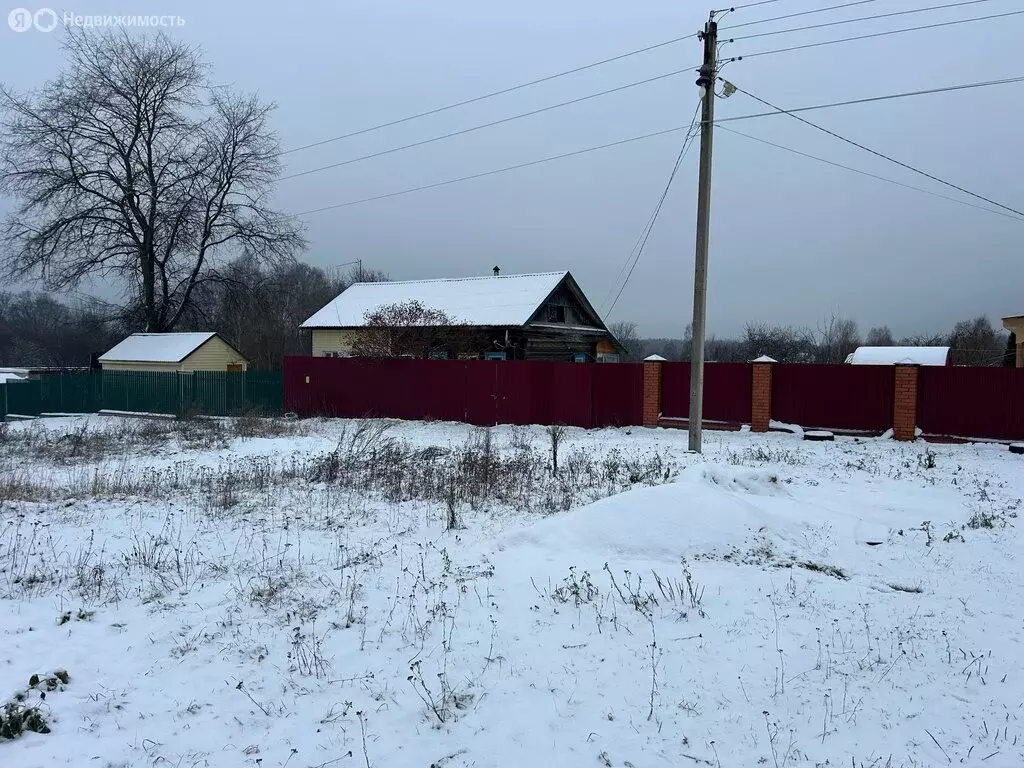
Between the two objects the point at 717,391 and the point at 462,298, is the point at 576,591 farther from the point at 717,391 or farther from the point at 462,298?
the point at 462,298

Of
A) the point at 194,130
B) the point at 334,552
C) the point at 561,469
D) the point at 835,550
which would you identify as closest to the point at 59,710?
the point at 334,552

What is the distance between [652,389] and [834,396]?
12.8ft

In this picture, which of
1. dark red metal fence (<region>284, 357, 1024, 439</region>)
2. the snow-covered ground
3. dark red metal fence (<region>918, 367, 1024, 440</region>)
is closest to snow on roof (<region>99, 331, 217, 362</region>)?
dark red metal fence (<region>284, 357, 1024, 439</region>)

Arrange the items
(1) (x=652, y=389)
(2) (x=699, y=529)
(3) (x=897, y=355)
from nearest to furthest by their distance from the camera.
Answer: (2) (x=699, y=529) → (1) (x=652, y=389) → (3) (x=897, y=355)

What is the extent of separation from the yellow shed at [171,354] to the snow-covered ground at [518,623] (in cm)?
1555

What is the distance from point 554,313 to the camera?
26469 mm

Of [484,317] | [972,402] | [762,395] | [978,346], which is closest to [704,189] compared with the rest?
[762,395]

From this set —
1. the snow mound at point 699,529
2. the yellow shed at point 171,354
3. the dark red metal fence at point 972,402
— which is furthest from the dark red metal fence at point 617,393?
the snow mound at point 699,529

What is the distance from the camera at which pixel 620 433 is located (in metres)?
15.3

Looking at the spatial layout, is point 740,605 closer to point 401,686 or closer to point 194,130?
point 401,686

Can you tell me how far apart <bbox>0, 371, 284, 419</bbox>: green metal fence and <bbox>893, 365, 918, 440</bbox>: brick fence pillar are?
1705 cm

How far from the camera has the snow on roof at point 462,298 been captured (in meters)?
23.7

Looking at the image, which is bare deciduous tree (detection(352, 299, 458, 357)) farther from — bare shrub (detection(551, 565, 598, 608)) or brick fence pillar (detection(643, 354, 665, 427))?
bare shrub (detection(551, 565, 598, 608))

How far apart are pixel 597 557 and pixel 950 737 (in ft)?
9.75
